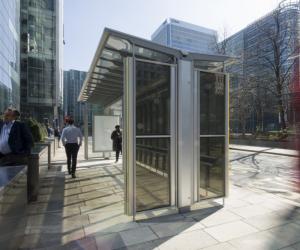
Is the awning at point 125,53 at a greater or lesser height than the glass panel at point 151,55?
greater

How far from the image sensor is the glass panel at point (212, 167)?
6.53m

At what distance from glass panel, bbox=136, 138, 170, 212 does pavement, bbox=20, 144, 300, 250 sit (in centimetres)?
37

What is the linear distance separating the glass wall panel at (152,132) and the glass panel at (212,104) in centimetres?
88

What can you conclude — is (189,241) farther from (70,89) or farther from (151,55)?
(70,89)

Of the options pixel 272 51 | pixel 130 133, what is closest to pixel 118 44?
pixel 130 133

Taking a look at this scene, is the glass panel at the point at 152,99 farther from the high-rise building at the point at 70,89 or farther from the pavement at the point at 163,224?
the high-rise building at the point at 70,89

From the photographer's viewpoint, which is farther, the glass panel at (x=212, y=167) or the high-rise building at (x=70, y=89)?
the high-rise building at (x=70, y=89)

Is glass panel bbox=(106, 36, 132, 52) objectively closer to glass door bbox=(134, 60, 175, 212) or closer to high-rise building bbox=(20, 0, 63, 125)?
glass door bbox=(134, 60, 175, 212)

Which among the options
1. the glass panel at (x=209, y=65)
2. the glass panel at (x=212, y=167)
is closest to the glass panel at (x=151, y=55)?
the glass panel at (x=209, y=65)

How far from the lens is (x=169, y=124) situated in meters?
5.99

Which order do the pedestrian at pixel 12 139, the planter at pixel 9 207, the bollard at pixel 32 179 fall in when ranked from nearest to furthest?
the planter at pixel 9 207
the pedestrian at pixel 12 139
the bollard at pixel 32 179

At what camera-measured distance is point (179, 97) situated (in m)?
6.03

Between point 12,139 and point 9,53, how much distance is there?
43.7 m

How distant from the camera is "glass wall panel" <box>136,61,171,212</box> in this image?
5.75 m
